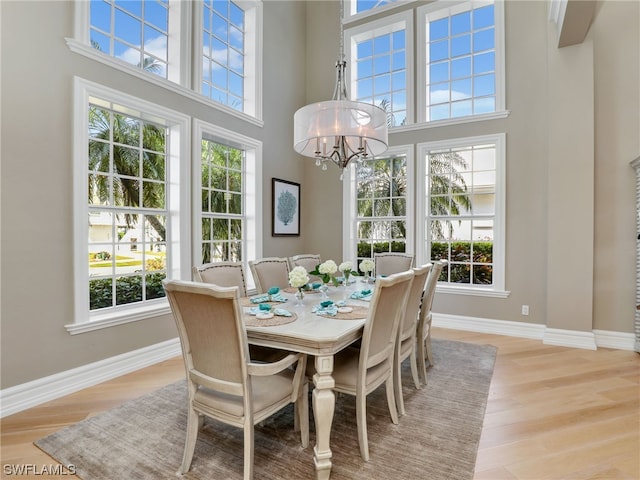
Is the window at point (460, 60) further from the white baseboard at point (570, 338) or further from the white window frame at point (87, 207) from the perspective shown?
the white window frame at point (87, 207)

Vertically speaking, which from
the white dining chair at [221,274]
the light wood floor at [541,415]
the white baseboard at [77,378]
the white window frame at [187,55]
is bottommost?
the light wood floor at [541,415]

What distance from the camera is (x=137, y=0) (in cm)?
345

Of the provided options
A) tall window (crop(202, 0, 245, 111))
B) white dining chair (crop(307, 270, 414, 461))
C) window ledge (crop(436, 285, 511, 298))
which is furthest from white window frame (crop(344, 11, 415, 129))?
white dining chair (crop(307, 270, 414, 461))

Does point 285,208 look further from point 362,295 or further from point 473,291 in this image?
point 473,291

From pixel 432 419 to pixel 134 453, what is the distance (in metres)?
1.89

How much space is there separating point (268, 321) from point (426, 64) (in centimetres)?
447

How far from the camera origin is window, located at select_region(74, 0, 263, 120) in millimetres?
3143

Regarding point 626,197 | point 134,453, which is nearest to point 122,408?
point 134,453

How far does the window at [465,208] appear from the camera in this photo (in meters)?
4.46

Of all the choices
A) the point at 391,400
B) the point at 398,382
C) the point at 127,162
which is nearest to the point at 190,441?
the point at 391,400

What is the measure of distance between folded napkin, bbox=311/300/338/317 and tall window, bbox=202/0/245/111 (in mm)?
3092

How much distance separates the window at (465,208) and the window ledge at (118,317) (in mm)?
3450

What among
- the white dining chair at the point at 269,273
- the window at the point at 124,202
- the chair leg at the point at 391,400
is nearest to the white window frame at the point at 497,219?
the white dining chair at the point at 269,273

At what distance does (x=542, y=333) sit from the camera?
13.7 ft
